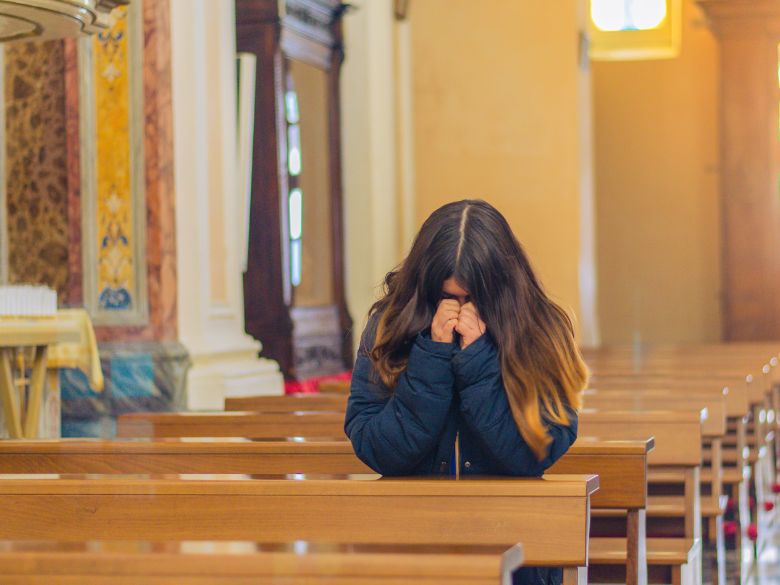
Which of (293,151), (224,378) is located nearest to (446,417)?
(224,378)

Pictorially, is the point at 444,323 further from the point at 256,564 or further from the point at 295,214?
the point at 295,214

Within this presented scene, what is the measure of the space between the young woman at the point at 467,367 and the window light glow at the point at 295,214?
6228mm

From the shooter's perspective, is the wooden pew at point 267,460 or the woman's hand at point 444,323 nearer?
the woman's hand at point 444,323

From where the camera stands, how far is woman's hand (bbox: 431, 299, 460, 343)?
2697 millimetres

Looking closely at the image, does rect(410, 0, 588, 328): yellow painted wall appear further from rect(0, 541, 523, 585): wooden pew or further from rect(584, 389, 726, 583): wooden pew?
rect(0, 541, 523, 585): wooden pew

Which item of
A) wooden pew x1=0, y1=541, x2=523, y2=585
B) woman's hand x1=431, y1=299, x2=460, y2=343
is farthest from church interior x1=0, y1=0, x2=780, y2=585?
woman's hand x1=431, y1=299, x2=460, y2=343

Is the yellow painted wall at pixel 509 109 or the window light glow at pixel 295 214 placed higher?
the yellow painted wall at pixel 509 109

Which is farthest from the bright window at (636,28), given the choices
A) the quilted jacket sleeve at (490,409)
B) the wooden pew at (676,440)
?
the quilted jacket sleeve at (490,409)

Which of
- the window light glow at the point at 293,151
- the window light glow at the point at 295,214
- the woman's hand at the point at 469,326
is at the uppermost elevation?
the window light glow at the point at 293,151

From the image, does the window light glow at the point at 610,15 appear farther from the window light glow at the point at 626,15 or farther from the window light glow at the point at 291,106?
the window light glow at the point at 291,106

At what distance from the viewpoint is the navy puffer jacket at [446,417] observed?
2.67m

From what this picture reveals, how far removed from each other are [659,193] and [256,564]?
44.9ft

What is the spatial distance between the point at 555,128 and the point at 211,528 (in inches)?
383

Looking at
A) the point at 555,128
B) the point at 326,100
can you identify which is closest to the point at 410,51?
the point at 555,128
